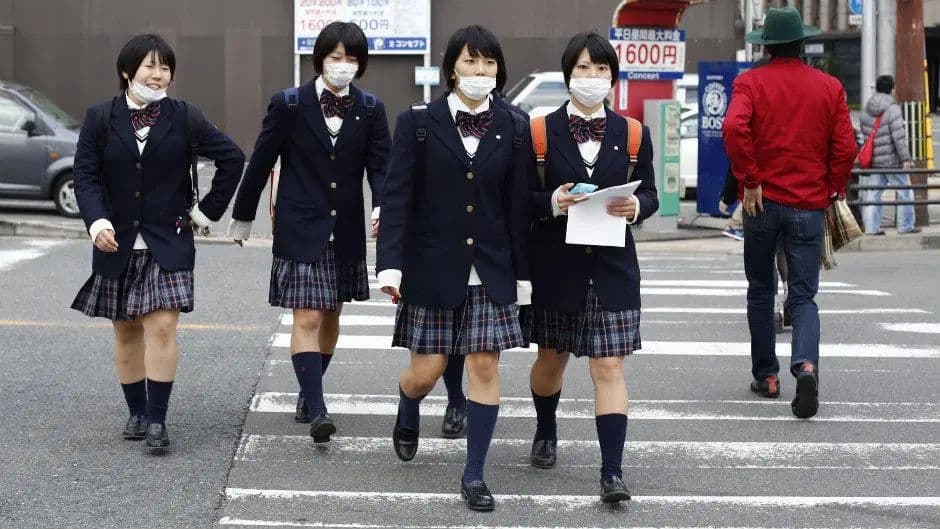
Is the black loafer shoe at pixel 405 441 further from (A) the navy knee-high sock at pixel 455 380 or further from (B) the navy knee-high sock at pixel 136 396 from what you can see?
(B) the navy knee-high sock at pixel 136 396

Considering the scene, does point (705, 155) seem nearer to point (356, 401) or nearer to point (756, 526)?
point (356, 401)

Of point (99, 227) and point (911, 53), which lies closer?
point (99, 227)

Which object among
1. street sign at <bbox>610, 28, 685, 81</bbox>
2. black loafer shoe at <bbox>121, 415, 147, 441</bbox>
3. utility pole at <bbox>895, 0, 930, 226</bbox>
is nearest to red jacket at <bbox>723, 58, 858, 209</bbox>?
black loafer shoe at <bbox>121, 415, 147, 441</bbox>

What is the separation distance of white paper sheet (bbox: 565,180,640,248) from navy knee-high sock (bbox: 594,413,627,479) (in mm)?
674

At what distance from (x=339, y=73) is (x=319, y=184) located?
516mm

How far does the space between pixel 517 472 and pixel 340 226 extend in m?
1.37

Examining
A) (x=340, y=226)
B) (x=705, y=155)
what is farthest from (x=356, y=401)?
(x=705, y=155)

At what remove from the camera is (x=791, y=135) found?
294 inches

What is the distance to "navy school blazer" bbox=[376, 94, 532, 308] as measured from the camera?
19.0 feet

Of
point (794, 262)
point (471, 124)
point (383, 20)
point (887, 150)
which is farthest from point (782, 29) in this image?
point (383, 20)

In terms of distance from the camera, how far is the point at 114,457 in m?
6.57

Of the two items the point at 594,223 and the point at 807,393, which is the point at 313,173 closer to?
the point at 594,223

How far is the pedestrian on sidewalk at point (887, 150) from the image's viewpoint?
16125 mm

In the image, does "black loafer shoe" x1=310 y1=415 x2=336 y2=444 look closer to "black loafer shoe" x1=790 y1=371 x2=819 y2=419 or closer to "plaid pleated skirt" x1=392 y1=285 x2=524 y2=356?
"plaid pleated skirt" x1=392 y1=285 x2=524 y2=356
